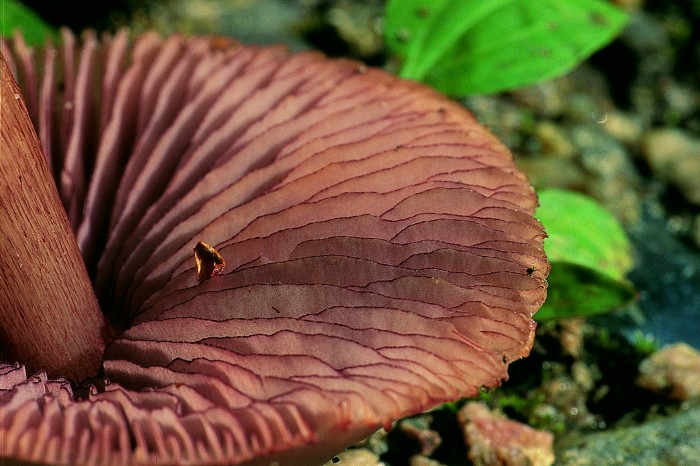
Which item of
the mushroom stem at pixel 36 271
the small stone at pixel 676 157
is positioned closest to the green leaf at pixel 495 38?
the small stone at pixel 676 157

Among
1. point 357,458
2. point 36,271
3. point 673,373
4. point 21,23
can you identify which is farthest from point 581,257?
point 21,23

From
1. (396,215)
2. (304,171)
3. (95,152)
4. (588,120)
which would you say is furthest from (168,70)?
(588,120)

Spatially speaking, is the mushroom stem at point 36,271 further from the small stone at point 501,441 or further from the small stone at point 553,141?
the small stone at point 553,141

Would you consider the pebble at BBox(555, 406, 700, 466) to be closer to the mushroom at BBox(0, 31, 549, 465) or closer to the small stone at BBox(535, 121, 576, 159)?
the mushroom at BBox(0, 31, 549, 465)

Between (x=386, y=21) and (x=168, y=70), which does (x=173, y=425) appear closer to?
(x=168, y=70)

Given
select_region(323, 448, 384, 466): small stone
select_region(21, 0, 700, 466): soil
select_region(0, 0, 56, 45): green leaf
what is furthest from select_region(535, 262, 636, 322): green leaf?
select_region(0, 0, 56, 45): green leaf
